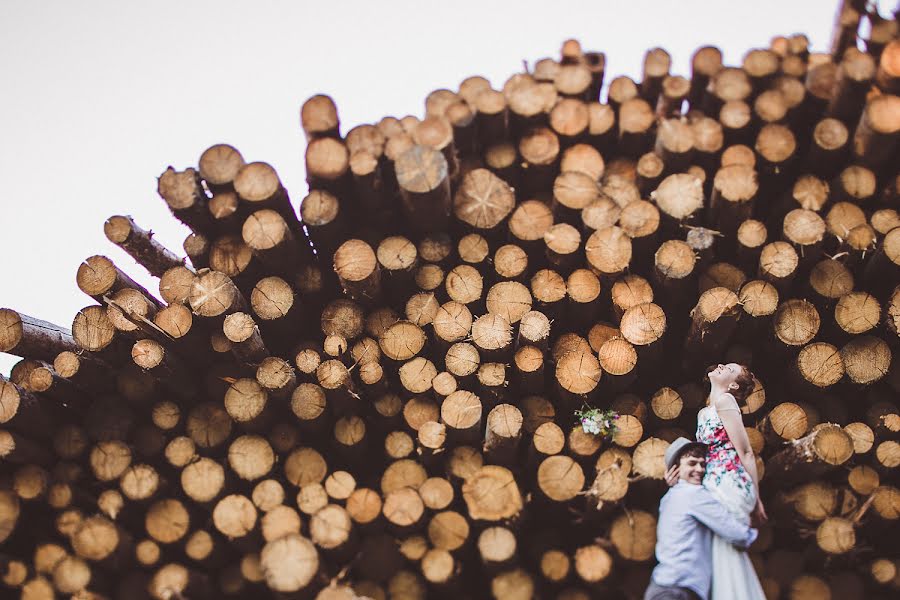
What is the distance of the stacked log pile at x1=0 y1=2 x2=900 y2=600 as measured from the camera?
3246 mm

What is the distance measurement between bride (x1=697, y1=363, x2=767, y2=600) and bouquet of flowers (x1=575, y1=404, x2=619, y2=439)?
47 centimetres

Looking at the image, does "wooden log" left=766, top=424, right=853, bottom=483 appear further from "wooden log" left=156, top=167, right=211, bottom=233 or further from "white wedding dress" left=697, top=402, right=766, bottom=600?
"wooden log" left=156, top=167, right=211, bottom=233

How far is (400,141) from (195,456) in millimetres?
2163

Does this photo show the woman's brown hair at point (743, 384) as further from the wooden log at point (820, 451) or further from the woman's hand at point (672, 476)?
the woman's hand at point (672, 476)

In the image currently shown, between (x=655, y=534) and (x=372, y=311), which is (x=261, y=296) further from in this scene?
(x=655, y=534)

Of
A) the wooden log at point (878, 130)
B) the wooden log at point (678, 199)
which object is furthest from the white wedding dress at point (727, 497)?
the wooden log at point (878, 130)

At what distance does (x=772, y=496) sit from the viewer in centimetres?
362

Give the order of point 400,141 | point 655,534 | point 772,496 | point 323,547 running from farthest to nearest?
1. point 400,141
2. point 772,496
3. point 655,534
4. point 323,547

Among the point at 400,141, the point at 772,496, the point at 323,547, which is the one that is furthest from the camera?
the point at 400,141

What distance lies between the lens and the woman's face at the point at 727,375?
3.47 metres

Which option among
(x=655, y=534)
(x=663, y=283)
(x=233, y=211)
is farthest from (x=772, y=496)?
(x=233, y=211)

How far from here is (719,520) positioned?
3125 millimetres

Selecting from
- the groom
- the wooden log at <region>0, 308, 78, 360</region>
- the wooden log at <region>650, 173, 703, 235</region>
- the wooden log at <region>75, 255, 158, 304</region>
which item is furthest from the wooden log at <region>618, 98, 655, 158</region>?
the wooden log at <region>0, 308, 78, 360</region>

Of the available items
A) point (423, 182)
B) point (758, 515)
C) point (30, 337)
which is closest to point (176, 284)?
point (30, 337)
